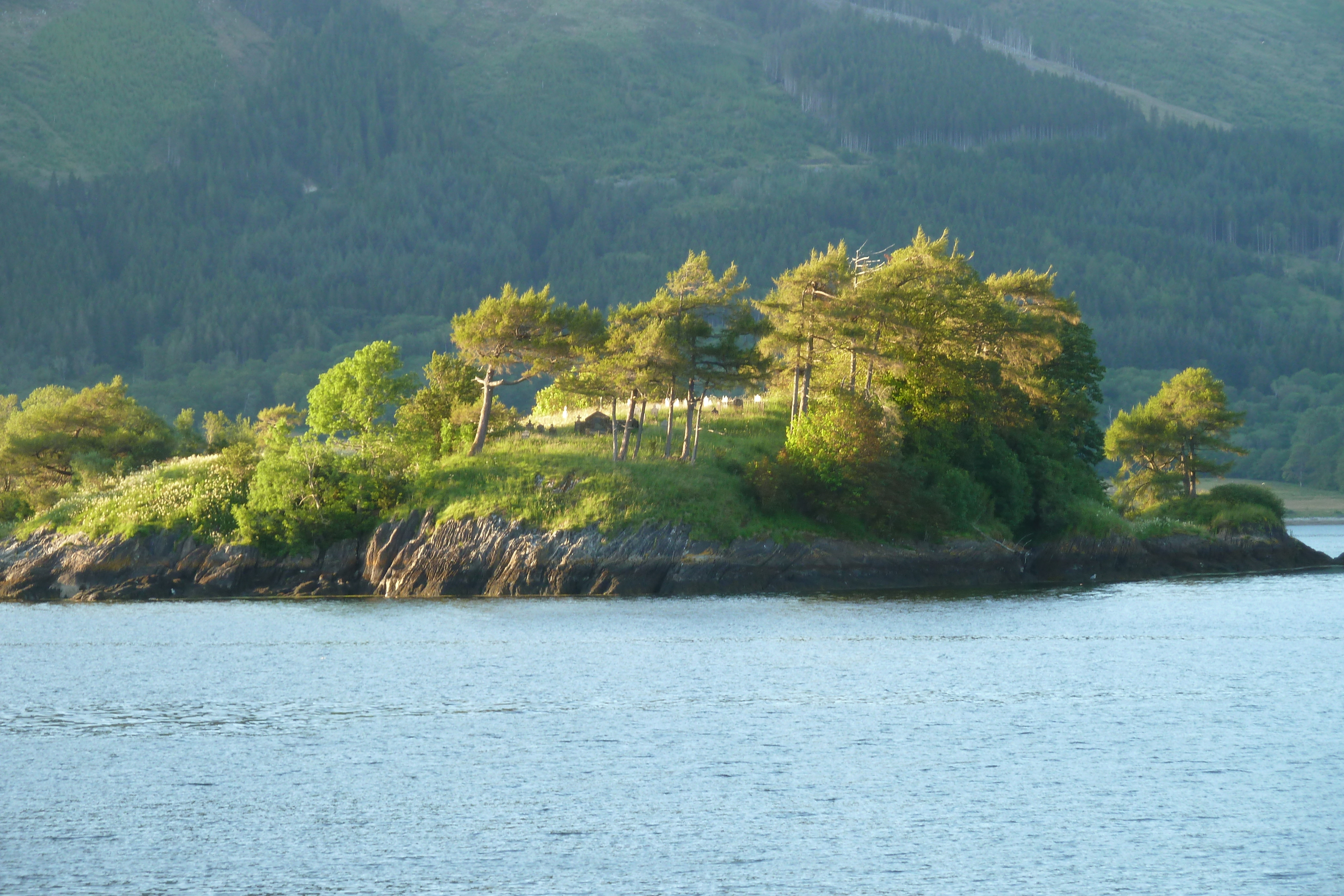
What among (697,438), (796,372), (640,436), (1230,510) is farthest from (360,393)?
(1230,510)

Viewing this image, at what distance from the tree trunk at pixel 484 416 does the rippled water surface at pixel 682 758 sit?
2338 centimetres

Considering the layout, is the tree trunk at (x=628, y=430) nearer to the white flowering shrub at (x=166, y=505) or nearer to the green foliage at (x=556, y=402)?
the green foliage at (x=556, y=402)

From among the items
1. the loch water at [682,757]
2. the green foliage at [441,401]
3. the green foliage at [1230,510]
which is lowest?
the loch water at [682,757]

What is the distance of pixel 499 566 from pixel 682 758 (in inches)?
1654

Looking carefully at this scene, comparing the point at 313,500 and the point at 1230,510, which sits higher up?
the point at 1230,510

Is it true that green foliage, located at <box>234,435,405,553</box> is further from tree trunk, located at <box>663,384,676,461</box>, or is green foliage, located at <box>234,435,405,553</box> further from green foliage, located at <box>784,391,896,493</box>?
green foliage, located at <box>784,391,896,493</box>

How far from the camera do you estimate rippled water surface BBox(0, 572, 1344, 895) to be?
27094 millimetres

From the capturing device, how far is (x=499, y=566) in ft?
254

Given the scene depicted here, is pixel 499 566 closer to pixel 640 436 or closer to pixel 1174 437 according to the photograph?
pixel 640 436

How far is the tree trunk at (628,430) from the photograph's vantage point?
3334 inches

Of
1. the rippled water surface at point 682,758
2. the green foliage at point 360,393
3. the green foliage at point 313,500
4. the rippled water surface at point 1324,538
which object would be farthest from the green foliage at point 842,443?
the rippled water surface at point 1324,538

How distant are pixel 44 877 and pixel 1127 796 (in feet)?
72.4

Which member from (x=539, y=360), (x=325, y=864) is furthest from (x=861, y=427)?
(x=325, y=864)

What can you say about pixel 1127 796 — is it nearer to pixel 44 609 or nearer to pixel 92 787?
pixel 92 787
